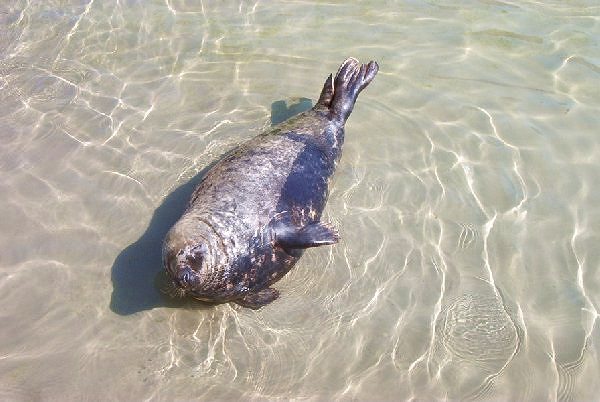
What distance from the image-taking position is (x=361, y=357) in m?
3.95

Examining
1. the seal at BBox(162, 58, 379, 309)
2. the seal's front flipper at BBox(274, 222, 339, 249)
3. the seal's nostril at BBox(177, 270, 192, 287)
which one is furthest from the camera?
the seal's front flipper at BBox(274, 222, 339, 249)

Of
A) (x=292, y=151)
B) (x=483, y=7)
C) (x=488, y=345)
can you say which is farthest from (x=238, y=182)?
(x=483, y=7)

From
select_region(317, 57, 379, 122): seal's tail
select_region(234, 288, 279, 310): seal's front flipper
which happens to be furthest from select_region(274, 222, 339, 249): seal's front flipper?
select_region(317, 57, 379, 122): seal's tail

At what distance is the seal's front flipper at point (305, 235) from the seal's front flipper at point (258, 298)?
1.25ft

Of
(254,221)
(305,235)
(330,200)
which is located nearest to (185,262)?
(254,221)

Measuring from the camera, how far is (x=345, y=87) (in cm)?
A: 561

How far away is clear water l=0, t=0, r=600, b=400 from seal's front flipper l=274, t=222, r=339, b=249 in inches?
16.4

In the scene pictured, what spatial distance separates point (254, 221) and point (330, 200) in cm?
103

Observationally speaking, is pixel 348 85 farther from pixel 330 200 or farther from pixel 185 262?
pixel 185 262

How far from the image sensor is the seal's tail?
5484mm

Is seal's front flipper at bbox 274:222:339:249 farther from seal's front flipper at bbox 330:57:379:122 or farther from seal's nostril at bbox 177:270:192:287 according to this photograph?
seal's front flipper at bbox 330:57:379:122

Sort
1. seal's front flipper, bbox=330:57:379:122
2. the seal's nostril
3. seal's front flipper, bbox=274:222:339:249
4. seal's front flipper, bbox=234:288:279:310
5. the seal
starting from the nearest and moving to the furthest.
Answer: the seal's nostril, the seal, seal's front flipper, bbox=274:222:339:249, seal's front flipper, bbox=234:288:279:310, seal's front flipper, bbox=330:57:379:122

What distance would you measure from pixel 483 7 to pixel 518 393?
560 centimetres

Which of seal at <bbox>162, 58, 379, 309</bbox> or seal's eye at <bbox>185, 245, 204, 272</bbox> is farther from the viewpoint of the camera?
seal at <bbox>162, 58, 379, 309</bbox>
